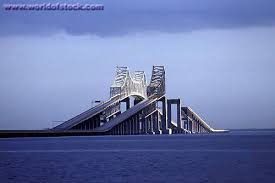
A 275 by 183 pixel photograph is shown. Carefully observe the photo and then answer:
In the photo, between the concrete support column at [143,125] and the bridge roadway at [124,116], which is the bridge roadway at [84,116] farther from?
the concrete support column at [143,125]

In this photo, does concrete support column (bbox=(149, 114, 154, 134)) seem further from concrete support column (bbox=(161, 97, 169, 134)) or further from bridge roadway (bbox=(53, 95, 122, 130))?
bridge roadway (bbox=(53, 95, 122, 130))

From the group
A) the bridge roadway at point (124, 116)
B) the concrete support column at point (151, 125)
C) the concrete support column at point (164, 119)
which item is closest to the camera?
the bridge roadway at point (124, 116)

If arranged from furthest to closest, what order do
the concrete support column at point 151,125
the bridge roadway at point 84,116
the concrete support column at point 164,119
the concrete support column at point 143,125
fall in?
the concrete support column at point 164,119 → the concrete support column at point 151,125 → the concrete support column at point 143,125 → the bridge roadway at point 84,116

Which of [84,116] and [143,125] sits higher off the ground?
[84,116]

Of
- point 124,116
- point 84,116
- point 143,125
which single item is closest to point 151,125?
point 143,125

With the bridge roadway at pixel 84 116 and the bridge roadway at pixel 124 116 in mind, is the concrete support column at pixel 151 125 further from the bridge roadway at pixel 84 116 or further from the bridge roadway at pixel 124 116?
the bridge roadway at pixel 84 116

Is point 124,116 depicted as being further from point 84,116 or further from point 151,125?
point 151,125

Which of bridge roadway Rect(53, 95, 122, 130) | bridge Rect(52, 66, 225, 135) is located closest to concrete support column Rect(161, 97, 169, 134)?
→ bridge Rect(52, 66, 225, 135)

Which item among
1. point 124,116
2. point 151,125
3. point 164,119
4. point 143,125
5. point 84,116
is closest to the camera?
point 84,116

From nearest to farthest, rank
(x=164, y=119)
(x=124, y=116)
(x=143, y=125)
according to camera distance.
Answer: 1. (x=124, y=116)
2. (x=143, y=125)
3. (x=164, y=119)

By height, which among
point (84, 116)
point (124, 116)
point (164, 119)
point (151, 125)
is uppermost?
point (164, 119)

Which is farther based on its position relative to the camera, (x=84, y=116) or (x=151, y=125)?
(x=151, y=125)

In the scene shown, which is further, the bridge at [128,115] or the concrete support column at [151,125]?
the concrete support column at [151,125]

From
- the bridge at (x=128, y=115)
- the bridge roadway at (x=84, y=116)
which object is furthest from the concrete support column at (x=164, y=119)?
the bridge roadway at (x=84, y=116)
